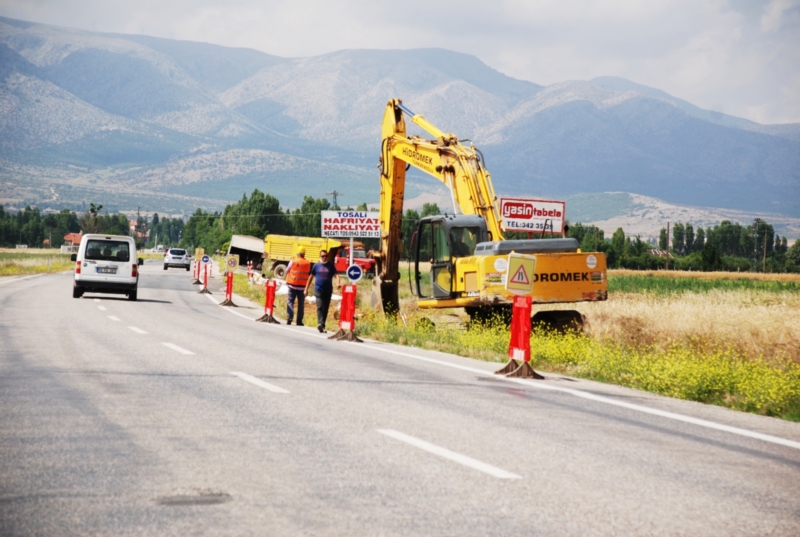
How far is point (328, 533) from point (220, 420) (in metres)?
3.78

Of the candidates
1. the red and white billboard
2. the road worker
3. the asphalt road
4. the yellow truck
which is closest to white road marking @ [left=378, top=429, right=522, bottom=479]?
the asphalt road

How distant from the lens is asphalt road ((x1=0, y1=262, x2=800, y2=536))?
5656mm

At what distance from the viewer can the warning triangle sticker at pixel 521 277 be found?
14.2 meters

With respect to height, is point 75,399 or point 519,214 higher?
point 519,214

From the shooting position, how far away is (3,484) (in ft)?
20.6

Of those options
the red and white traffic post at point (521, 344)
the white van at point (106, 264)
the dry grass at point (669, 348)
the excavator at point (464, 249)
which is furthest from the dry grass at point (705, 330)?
the white van at point (106, 264)

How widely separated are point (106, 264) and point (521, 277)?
1999cm

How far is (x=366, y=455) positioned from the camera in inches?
291

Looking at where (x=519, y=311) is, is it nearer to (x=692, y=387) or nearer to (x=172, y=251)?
(x=692, y=387)

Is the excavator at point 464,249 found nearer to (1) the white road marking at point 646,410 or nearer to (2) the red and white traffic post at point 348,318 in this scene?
(2) the red and white traffic post at point 348,318

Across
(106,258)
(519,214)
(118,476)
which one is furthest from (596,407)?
(519,214)

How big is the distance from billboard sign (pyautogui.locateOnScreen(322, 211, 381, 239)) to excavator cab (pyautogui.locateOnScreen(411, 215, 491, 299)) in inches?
301

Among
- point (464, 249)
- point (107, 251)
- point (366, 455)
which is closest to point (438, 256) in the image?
point (464, 249)

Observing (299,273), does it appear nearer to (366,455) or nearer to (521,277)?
(521,277)
